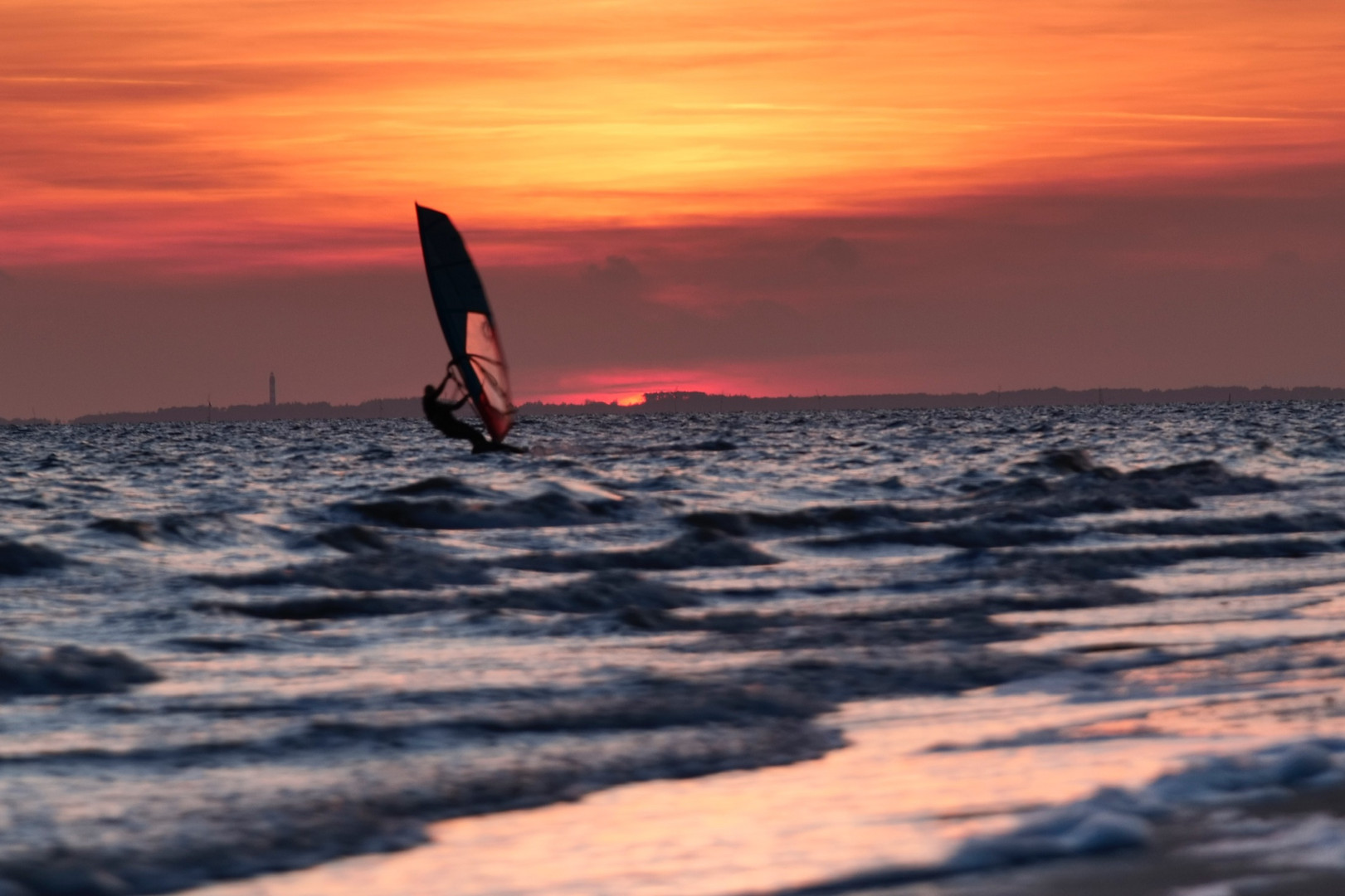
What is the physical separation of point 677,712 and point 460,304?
47.2 meters

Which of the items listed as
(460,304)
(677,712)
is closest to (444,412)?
(460,304)

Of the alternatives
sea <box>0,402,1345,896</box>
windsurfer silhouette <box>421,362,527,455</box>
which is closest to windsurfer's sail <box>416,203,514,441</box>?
windsurfer silhouette <box>421,362,527,455</box>

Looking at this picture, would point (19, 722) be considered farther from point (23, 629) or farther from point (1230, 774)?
point (1230, 774)

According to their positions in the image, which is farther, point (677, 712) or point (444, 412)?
point (444, 412)

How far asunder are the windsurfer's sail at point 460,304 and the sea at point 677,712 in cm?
2912

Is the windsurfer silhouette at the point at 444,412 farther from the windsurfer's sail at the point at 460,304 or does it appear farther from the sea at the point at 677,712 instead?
the sea at the point at 677,712

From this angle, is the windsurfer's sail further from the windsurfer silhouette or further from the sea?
the sea

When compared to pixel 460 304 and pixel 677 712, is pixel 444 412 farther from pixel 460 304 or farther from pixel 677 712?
pixel 677 712

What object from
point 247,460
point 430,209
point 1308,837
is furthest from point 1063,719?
point 247,460

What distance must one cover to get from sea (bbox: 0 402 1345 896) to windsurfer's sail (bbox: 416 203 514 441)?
95.5ft

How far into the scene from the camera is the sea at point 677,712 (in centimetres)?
757

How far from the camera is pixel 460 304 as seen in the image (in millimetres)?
57500

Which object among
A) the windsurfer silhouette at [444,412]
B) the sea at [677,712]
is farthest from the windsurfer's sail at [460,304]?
the sea at [677,712]

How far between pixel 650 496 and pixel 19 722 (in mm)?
27543
